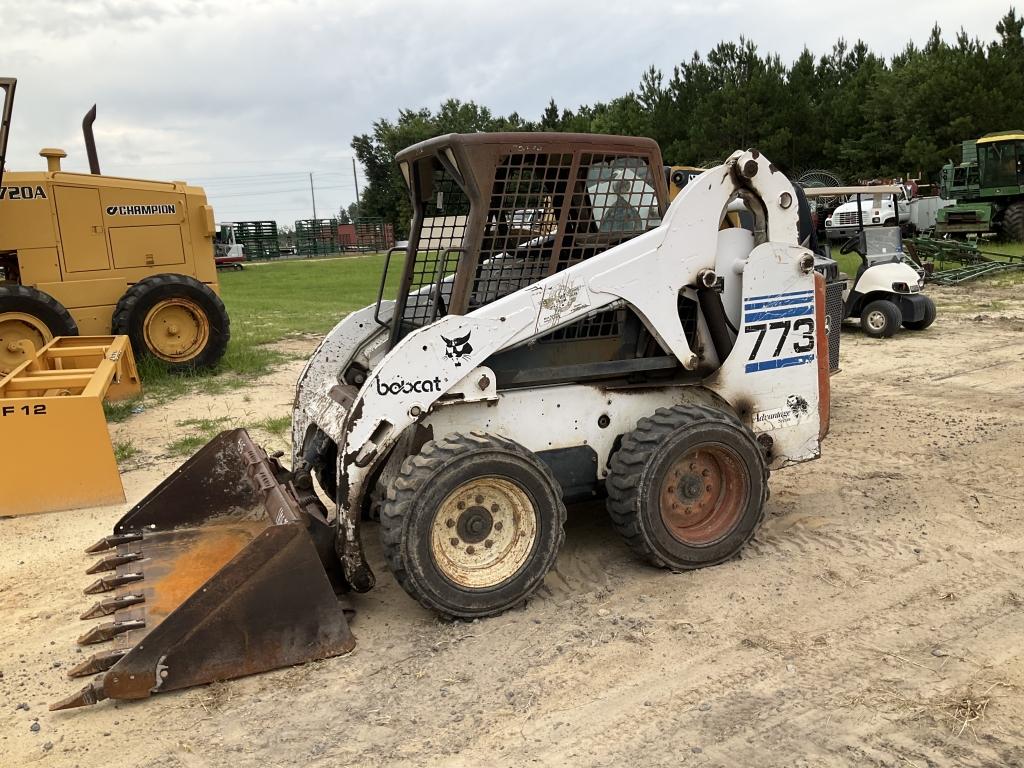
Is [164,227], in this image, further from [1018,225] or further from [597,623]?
[1018,225]

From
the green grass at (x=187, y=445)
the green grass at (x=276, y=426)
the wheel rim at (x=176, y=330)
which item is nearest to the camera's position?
the green grass at (x=187, y=445)

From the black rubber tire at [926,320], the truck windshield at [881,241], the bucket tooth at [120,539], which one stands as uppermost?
the truck windshield at [881,241]

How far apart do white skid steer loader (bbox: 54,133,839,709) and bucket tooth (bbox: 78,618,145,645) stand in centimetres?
2

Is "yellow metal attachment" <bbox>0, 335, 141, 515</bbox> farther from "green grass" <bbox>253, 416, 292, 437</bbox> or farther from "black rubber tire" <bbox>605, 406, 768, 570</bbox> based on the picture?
"black rubber tire" <bbox>605, 406, 768, 570</bbox>

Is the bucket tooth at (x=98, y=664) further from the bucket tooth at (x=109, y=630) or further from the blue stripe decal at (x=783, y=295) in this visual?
the blue stripe decal at (x=783, y=295)

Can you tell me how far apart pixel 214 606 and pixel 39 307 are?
6497 millimetres

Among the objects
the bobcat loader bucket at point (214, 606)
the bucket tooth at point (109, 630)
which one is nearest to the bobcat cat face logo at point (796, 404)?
the bobcat loader bucket at point (214, 606)

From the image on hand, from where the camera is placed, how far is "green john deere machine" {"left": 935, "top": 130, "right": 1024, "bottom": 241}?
22484 mm

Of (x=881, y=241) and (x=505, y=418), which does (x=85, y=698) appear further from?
(x=881, y=241)

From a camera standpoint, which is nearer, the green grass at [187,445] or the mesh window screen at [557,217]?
the mesh window screen at [557,217]

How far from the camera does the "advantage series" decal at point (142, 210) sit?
31.6ft

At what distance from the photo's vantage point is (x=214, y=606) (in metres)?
3.23

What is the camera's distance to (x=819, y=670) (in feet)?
10.7

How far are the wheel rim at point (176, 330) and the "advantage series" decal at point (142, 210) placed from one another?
112 cm
